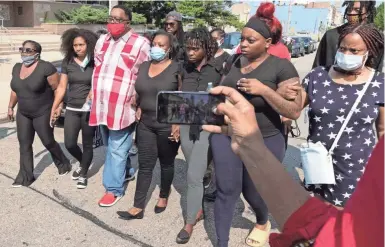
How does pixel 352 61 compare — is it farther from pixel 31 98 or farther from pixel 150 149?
pixel 31 98

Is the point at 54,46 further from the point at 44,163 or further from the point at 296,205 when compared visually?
the point at 296,205

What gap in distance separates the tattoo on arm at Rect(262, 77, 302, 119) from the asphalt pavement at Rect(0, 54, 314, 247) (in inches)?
51.1

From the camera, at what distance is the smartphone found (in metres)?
1.50

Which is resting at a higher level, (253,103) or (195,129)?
(253,103)

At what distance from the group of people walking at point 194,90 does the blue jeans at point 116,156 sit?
0.03 feet

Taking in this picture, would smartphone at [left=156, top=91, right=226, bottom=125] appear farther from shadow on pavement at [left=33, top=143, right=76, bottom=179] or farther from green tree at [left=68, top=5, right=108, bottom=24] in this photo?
green tree at [left=68, top=5, right=108, bottom=24]

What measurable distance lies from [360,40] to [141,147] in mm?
2026

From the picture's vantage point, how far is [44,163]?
497 cm

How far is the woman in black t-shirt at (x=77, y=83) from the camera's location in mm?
4098

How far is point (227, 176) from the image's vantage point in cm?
279

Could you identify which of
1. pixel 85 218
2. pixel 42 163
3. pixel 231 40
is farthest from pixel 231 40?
pixel 85 218

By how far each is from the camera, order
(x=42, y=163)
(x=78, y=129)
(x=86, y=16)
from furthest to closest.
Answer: (x=86, y=16), (x=42, y=163), (x=78, y=129)

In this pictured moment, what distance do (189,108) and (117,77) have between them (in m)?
2.07

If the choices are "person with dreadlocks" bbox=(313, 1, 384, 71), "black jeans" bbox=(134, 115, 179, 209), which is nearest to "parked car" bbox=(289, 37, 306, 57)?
"person with dreadlocks" bbox=(313, 1, 384, 71)
